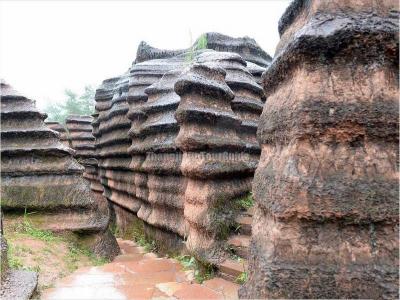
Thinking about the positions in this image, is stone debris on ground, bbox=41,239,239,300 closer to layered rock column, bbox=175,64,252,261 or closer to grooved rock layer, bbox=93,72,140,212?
layered rock column, bbox=175,64,252,261

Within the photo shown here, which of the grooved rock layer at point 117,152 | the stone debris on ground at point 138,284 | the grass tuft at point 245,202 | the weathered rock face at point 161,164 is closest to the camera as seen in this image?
the stone debris on ground at point 138,284

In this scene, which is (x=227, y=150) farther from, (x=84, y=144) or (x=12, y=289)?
(x=84, y=144)

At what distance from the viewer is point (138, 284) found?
333 cm

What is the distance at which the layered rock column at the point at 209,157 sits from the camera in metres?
3.51

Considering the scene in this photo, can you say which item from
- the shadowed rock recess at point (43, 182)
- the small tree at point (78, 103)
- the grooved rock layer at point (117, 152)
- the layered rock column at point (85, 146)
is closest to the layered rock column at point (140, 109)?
the grooved rock layer at point (117, 152)

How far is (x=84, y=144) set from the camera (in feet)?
39.1

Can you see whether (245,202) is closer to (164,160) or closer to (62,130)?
(164,160)

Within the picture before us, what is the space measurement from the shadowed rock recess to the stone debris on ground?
2.66 feet

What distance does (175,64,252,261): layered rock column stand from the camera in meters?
3.51

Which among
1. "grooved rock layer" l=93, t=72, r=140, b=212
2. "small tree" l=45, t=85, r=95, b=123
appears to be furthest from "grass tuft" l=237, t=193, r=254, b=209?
"small tree" l=45, t=85, r=95, b=123

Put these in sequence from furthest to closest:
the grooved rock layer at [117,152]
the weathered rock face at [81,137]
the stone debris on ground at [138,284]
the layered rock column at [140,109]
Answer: the weathered rock face at [81,137]
the grooved rock layer at [117,152]
the layered rock column at [140,109]
the stone debris on ground at [138,284]

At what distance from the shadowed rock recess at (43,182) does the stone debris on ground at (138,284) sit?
0.81m

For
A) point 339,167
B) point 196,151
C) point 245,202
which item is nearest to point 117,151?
point 196,151

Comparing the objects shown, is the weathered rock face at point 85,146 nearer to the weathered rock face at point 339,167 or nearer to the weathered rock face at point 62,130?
the weathered rock face at point 62,130
